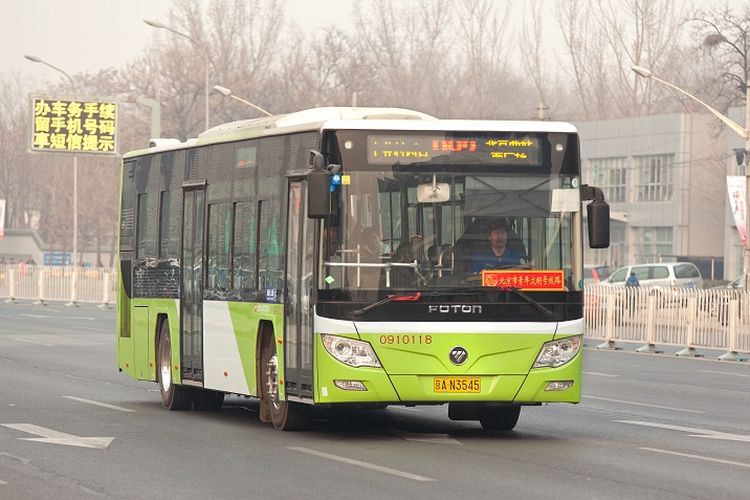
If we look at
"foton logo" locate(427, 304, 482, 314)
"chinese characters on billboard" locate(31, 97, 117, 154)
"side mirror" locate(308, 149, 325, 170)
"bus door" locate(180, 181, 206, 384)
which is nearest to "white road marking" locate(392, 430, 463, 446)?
"foton logo" locate(427, 304, 482, 314)

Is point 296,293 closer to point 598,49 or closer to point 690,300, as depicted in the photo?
point 690,300

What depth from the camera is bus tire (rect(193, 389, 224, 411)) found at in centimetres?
1889

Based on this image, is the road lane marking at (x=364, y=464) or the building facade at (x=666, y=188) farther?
the building facade at (x=666, y=188)

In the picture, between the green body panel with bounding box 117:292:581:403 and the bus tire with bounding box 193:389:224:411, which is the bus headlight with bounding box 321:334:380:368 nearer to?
the green body panel with bounding box 117:292:581:403

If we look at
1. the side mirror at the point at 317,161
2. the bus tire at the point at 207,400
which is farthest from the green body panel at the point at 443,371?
the bus tire at the point at 207,400

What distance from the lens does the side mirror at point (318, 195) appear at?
1427 cm

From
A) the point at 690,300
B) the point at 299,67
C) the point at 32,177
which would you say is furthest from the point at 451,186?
the point at 32,177

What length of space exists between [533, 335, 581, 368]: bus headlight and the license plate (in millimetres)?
549

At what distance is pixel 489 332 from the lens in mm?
14750

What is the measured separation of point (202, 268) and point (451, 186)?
3754mm

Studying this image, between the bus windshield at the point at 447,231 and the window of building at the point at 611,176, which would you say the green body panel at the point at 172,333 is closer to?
the bus windshield at the point at 447,231

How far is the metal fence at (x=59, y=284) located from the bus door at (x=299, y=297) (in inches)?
1754

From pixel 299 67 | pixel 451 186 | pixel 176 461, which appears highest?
pixel 299 67

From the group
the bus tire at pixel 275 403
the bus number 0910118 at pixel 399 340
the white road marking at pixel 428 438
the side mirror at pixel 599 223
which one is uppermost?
the side mirror at pixel 599 223
